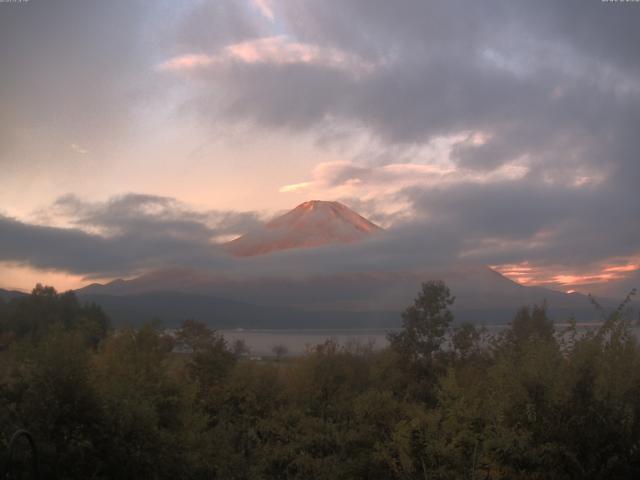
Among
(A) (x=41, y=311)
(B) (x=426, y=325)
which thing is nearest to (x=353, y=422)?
(B) (x=426, y=325)

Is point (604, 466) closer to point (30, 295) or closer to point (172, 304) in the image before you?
point (30, 295)

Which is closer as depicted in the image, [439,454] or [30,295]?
[439,454]

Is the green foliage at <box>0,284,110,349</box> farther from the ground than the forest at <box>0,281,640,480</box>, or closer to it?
farther from the ground

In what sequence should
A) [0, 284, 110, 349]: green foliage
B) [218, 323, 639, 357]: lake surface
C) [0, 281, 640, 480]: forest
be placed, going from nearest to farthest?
1. [0, 281, 640, 480]: forest
2. [218, 323, 639, 357]: lake surface
3. [0, 284, 110, 349]: green foliage

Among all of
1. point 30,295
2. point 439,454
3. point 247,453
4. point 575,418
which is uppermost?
point 30,295

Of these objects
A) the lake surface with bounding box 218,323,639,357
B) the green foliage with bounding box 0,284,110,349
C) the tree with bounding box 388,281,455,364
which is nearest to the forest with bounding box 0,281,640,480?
the lake surface with bounding box 218,323,639,357

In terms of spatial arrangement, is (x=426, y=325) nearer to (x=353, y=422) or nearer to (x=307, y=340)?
(x=307, y=340)

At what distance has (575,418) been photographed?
49.8 feet

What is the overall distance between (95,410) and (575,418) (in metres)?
10.5

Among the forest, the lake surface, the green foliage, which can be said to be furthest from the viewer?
the green foliage

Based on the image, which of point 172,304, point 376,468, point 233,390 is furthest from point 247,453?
point 172,304

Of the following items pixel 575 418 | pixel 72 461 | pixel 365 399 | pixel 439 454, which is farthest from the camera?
pixel 365 399

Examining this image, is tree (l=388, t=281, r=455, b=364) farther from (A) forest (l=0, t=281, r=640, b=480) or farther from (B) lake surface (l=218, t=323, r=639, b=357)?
(A) forest (l=0, t=281, r=640, b=480)

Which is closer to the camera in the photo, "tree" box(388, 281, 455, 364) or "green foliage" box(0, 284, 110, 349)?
"tree" box(388, 281, 455, 364)
